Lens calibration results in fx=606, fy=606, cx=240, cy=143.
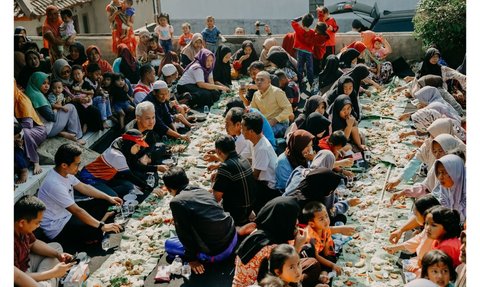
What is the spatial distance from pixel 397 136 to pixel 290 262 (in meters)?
5.00

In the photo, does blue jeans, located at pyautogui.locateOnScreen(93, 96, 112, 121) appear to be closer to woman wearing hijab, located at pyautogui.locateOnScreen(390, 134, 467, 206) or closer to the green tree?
woman wearing hijab, located at pyautogui.locateOnScreen(390, 134, 467, 206)

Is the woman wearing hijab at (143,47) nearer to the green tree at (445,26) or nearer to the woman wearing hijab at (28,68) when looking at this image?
the woman wearing hijab at (28,68)

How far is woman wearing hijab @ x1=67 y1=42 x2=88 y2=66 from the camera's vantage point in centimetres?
1029

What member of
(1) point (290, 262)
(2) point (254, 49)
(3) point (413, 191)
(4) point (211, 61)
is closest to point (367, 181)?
(3) point (413, 191)

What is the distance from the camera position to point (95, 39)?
13.2 m

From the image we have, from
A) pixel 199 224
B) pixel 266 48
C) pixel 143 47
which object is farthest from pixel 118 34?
pixel 199 224

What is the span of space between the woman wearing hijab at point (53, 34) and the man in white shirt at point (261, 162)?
5.45 metres

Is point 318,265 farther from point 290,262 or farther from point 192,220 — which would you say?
point 192,220

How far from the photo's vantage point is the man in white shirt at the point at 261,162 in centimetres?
695

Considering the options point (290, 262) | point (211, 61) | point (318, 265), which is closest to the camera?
point (290, 262)

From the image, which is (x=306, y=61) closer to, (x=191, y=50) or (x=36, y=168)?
(x=191, y=50)

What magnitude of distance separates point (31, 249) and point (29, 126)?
3014mm

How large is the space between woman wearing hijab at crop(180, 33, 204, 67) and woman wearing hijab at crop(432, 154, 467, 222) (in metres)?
6.47

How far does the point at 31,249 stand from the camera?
17.6 feet
